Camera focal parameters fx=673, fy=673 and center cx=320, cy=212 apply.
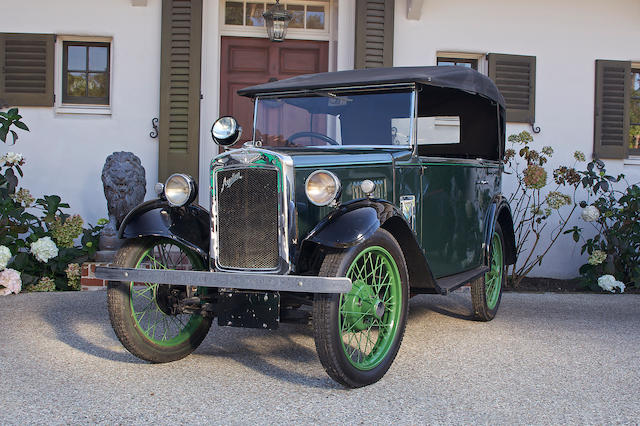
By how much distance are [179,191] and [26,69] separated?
4.31m

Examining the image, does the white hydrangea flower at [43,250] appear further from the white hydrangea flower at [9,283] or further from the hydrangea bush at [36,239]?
the white hydrangea flower at [9,283]

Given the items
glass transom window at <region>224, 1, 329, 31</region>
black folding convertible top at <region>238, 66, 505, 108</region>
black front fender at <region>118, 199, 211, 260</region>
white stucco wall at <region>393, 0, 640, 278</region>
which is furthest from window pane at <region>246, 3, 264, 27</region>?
black front fender at <region>118, 199, 211, 260</region>

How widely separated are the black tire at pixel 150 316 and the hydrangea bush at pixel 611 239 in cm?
458

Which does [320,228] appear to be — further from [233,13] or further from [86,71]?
Answer: [86,71]

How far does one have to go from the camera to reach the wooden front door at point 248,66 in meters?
7.37

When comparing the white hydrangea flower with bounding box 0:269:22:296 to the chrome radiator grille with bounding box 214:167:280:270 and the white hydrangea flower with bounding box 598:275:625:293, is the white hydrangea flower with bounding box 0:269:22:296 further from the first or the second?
the white hydrangea flower with bounding box 598:275:625:293

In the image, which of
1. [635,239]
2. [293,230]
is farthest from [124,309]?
[635,239]

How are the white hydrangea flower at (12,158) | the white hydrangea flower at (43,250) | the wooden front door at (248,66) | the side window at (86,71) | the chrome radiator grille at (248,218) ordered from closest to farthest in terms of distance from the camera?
the chrome radiator grille at (248,218) → the white hydrangea flower at (43,250) → the white hydrangea flower at (12,158) → the side window at (86,71) → the wooden front door at (248,66)

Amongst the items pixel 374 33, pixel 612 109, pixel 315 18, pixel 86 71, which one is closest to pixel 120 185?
pixel 86 71

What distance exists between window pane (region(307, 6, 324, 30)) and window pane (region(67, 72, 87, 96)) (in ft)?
8.33

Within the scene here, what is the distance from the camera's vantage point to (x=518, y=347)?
4211mm

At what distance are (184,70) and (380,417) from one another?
5077mm

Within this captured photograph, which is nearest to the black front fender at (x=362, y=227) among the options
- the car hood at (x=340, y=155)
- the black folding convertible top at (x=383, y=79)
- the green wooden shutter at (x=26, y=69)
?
the car hood at (x=340, y=155)

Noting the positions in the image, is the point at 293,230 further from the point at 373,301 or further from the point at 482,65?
the point at 482,65
